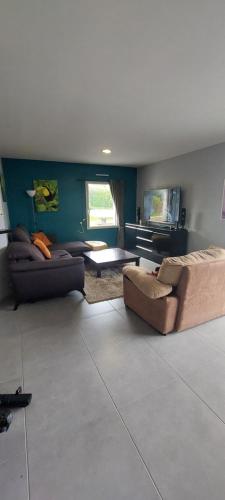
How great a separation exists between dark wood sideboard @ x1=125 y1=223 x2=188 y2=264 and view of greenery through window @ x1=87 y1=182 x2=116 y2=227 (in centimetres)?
57

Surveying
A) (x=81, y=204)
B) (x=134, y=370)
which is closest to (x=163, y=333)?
(x=134, y=370)

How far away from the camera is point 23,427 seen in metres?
1.34

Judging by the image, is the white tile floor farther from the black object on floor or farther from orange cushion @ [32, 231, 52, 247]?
orange cushion @ [32, 231, 52, 247]

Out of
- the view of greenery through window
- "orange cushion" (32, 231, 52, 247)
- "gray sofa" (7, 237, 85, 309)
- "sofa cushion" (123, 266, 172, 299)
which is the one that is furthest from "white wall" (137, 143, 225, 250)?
"orange cushion" (32, 231, 52, 247)

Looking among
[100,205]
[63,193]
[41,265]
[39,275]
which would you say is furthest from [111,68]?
[100,205]

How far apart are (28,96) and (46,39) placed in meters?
0.78

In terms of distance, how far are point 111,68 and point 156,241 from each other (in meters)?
3.45

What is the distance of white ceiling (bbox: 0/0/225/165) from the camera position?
42.8 inches

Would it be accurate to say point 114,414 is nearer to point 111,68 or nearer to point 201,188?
point 111,68

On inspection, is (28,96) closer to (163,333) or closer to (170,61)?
(170,61)

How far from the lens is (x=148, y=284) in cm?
217

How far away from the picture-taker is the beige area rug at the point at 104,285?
122 inches

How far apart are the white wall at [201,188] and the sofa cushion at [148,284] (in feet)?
6.78

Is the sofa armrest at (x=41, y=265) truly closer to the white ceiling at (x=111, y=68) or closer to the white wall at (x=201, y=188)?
the white ceiling at (x=111, y=68)
